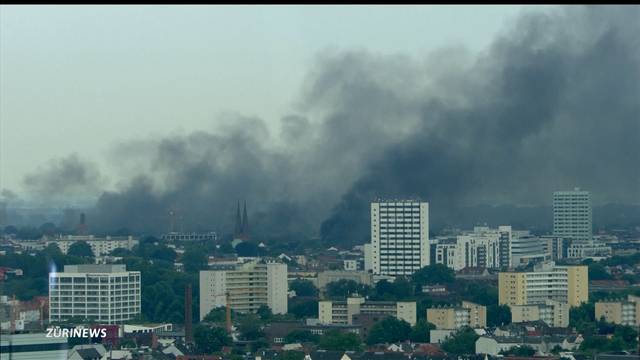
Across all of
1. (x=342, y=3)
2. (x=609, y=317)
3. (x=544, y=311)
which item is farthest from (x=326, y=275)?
(x=342, y=3)

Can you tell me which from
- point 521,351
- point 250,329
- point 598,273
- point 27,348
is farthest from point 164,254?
point 27,348

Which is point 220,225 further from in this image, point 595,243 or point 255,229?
point 595,243

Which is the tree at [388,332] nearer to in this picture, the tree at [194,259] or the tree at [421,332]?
the tree at [421,332]

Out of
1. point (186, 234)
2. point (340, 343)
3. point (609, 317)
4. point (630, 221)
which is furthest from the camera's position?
point (630, 221)

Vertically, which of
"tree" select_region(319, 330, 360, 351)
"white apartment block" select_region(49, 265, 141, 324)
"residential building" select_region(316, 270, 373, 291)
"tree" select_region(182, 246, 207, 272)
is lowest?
"tree" select_region(319, 330, 360, 351)

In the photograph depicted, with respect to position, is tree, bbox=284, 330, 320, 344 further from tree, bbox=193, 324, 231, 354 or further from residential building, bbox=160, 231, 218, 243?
residential building, bbox=160, 231, 218, 243

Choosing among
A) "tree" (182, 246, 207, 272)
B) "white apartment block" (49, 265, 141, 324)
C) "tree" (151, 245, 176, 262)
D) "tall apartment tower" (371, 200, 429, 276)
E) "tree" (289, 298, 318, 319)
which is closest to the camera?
"white apartment block" (49, 265, 141, 324)

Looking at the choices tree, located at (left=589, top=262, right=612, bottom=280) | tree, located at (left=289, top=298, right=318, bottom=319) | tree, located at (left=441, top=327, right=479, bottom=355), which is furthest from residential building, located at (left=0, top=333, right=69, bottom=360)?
tree, located at (left=589, top=262, right=612, bottom=280)

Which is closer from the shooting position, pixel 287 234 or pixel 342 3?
pixel 342 3
